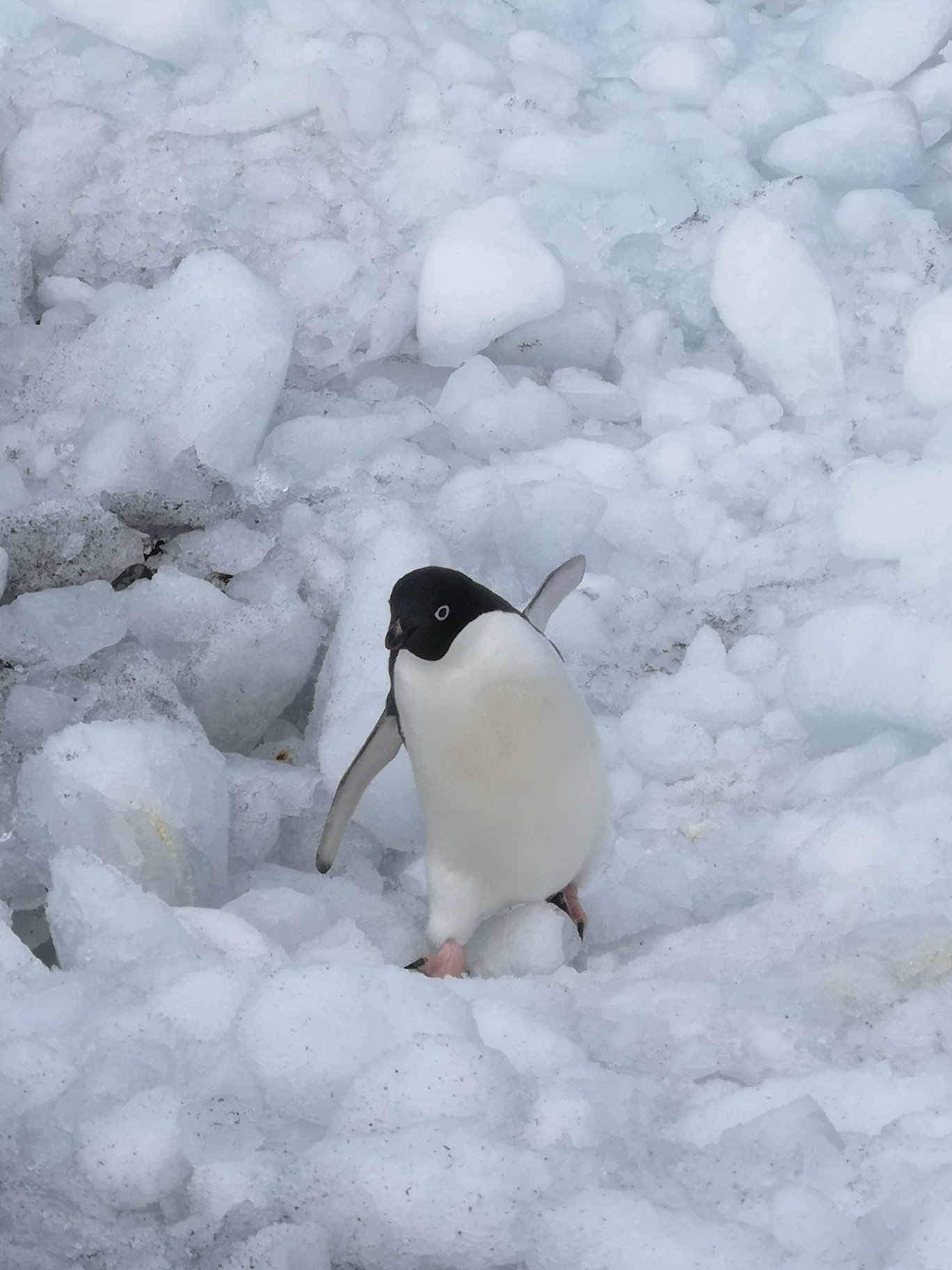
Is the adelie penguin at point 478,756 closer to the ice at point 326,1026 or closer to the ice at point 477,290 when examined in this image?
the ice at point 326,1026

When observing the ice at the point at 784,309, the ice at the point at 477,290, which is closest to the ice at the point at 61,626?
the ice at the point at 477,290

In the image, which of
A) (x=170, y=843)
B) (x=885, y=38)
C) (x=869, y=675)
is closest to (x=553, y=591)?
(x=869, y=675)

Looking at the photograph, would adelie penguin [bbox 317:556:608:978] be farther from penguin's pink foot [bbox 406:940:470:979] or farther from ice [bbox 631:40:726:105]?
ice [bbox 631:40:726:105]

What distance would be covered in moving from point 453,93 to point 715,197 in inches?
23.8

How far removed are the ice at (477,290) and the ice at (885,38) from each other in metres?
1.10

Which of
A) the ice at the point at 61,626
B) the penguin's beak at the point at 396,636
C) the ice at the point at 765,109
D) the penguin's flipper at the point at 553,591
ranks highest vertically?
the ice at the point at 765,109

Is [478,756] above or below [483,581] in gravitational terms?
above

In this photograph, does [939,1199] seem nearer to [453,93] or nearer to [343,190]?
[343,190]

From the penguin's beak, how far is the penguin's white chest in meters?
0.06

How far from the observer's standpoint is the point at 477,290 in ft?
8.34

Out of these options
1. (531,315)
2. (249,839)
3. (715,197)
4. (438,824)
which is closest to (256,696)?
(249,839)

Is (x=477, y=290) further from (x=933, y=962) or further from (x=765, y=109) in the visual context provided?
(x=933, y=962)

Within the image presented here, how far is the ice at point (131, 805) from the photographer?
1.68m

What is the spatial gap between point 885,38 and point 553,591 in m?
2.04
